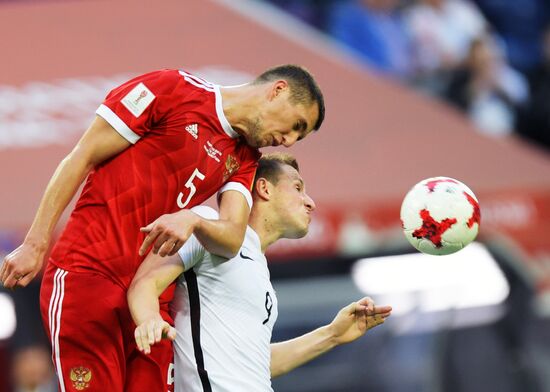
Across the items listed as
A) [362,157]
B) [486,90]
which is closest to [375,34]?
[486,90]

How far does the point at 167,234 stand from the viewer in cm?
462

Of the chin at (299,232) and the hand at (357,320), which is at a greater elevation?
the chin at (299,232)

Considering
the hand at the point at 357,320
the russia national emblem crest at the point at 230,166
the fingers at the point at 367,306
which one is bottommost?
the hand at the point at 357,320

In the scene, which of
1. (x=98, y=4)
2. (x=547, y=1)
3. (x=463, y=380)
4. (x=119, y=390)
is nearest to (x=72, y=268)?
(x=119, y=390)

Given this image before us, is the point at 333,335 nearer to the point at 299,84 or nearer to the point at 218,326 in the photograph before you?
the point at 218,326

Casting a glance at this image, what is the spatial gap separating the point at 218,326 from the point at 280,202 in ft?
2.30

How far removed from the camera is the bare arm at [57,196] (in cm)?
488

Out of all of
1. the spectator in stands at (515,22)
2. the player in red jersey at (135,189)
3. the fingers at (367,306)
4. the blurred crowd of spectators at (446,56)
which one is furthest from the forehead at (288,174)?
the spectator in stands at (515,22)

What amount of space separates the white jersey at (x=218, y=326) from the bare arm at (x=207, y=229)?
0.48 ft

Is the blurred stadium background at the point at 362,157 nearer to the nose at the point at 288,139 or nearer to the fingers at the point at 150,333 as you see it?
the nose at the point at 288,139

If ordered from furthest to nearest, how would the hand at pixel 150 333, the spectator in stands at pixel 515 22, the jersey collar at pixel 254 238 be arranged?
the spectator in stands at pixel 515 22, the jersey collar at pixel 254 238, the hand at pixel 150 333

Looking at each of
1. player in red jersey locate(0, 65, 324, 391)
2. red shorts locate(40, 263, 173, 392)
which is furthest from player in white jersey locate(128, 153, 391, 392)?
red shorts locate(40, 263, 173, 392)

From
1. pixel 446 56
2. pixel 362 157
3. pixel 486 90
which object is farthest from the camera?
pixel 446 56

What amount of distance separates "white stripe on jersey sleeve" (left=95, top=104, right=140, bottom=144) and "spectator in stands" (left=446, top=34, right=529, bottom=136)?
21.8 feet
